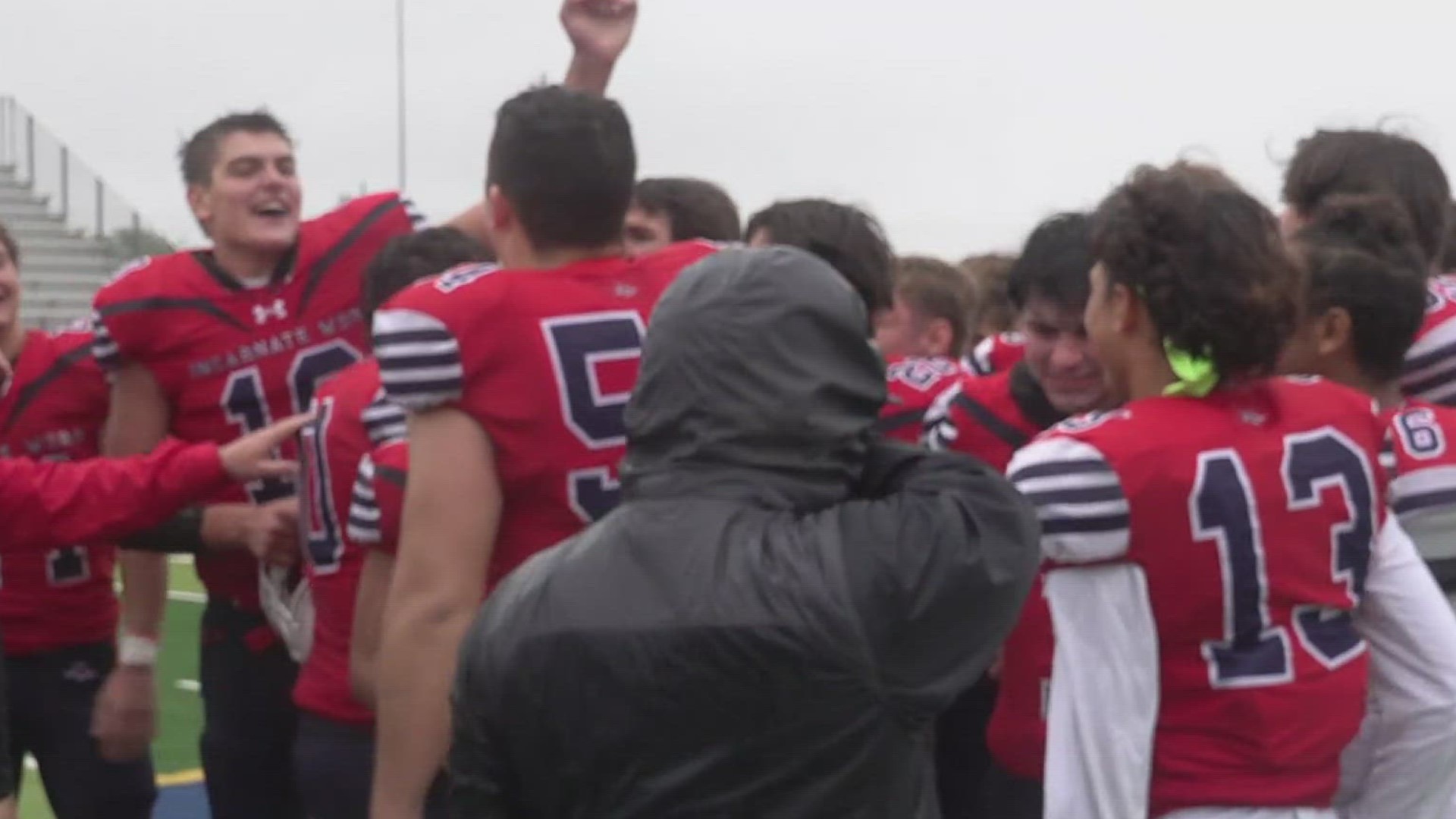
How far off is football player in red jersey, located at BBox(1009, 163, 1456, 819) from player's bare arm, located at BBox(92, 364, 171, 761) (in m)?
2.49

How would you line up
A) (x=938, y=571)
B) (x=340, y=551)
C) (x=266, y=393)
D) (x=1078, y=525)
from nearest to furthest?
(x=938, y=571) < (x=1078, y=525) < (x=340, y=551) < (x=266, y=393)

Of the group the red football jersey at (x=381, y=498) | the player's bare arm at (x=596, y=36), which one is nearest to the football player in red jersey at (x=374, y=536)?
the red football jersey at (x=381, y=498)

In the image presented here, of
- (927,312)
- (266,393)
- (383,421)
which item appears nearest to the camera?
(383,421)

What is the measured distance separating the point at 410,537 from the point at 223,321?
1.60 meters

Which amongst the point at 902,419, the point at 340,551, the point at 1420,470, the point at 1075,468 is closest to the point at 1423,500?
the point at 1420,470

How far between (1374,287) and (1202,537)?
0.82 metres

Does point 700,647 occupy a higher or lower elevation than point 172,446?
higher

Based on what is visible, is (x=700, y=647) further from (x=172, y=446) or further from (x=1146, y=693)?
(x=172, y=446)

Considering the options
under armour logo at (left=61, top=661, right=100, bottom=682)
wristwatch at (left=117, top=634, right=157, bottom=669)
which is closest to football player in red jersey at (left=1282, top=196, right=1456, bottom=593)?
wristwatch at (left=117, top=634, right=157, bottom=669)

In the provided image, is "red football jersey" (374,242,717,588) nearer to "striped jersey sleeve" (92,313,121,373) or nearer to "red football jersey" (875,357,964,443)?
"red football jersey" (875,357,964,443)

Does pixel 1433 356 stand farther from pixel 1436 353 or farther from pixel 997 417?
pixel 997 417

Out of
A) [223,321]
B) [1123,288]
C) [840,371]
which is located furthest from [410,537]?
[223,321]

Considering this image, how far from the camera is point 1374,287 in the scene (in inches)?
129

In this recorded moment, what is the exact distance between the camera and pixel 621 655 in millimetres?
1927
